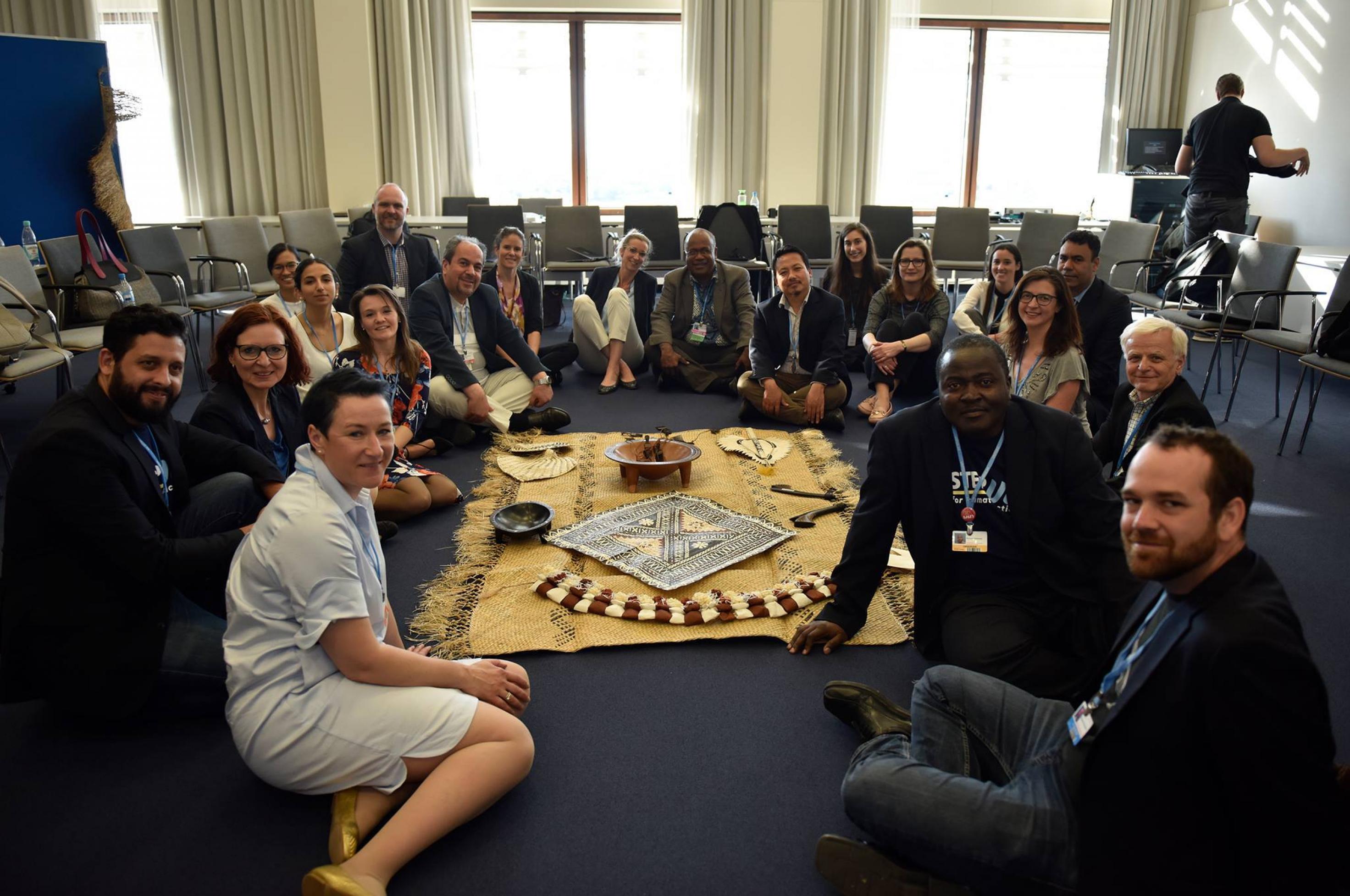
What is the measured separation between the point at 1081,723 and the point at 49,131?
861 cm

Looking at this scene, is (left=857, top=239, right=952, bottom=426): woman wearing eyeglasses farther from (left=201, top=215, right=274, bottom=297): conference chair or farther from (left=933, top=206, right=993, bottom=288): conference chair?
(left=201, top=215, right=274, bottom=297): conference chair

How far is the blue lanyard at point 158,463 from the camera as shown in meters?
2.44

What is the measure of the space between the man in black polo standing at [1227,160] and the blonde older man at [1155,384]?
4.45 metres

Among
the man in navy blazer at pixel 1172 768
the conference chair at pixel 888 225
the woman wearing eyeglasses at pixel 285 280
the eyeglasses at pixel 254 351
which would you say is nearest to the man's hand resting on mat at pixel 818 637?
the man in navy blazer at pixel 1172 768

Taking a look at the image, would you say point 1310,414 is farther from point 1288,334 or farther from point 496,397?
point 496,397

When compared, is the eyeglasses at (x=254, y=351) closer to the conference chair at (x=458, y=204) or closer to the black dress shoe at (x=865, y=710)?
the black dress shoe at (x=865, y=710)

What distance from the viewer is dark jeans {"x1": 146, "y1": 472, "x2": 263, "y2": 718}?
7.77ft

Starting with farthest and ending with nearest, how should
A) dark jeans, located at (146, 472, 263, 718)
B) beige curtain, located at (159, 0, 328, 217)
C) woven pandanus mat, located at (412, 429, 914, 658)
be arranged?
1. beige curtain, located at (159, 0, 328, 217)
2. woven pandanus mat, located at (412, 429, 914, 658)
3. dark jeans, located at (146, 472, 263, 718)

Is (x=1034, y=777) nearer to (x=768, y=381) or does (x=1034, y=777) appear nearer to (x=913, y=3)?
(x=768, y=381)

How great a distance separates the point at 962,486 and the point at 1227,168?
5.61m

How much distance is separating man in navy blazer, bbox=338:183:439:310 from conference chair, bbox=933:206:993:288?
4.46 meters

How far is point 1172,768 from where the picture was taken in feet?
4.83

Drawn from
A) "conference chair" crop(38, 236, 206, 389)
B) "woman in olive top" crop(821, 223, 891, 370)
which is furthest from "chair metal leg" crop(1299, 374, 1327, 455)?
"conference chair" crop(38, 236, 206, 389)

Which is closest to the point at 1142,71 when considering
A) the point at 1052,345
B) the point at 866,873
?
the point at 1052,345
